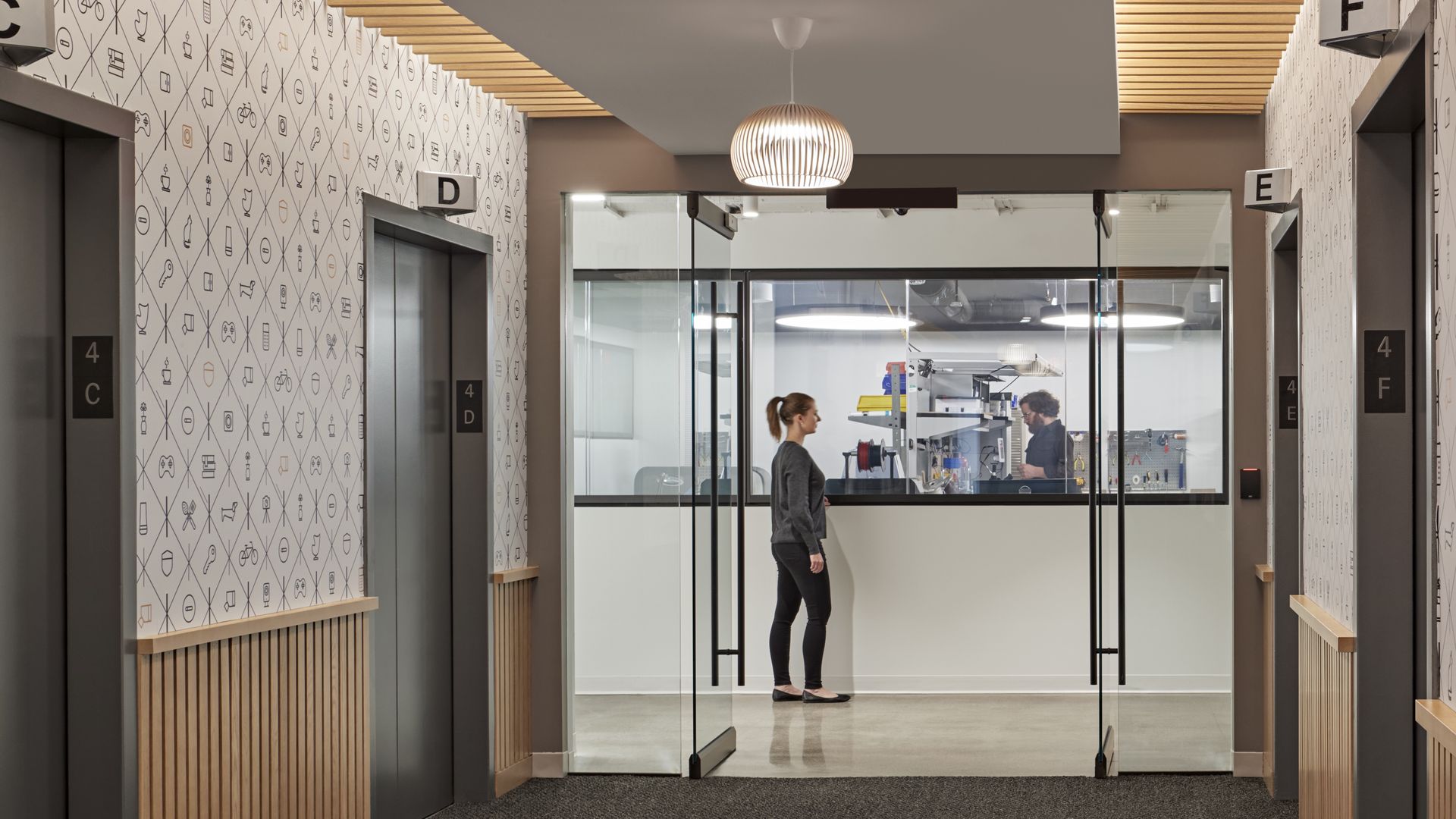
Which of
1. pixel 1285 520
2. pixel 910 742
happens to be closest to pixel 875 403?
pixel 910 742

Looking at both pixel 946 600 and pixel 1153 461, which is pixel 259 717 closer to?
pixel 1153 461

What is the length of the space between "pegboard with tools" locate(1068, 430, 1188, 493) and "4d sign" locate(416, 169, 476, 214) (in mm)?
2877

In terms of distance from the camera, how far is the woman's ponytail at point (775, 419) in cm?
719

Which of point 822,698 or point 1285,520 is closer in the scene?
point 1285,520

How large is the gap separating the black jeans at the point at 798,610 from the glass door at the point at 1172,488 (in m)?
1.83

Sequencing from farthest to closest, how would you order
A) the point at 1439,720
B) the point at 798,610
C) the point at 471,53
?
the point at 798,610, the point at 471,53, the point at 1439,720

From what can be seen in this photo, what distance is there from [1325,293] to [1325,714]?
4.34ft

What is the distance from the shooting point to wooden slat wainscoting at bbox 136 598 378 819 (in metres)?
3.39

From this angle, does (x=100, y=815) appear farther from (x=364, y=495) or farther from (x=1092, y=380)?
(x=1092, y=380)

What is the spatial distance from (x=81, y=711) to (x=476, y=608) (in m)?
2.05

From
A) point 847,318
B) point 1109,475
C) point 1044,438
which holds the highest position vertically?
point 847,318

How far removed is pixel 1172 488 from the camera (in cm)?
558

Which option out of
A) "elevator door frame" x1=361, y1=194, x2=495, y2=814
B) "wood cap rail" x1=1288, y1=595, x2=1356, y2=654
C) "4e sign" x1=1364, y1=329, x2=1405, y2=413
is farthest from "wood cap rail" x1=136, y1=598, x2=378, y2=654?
"4e sign" x1=1364, y1=329, x2=1405, y2=413

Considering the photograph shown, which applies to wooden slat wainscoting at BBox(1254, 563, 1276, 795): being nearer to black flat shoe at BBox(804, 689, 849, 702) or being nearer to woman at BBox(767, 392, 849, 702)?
woman at BBox(767, 392, 849, 702)
